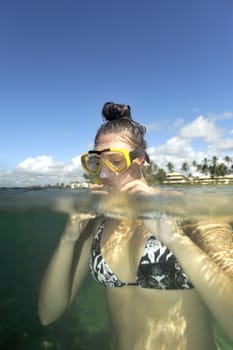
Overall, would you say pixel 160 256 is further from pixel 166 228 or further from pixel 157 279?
pixel 166 228

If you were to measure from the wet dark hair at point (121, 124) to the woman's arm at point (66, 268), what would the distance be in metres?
0.97

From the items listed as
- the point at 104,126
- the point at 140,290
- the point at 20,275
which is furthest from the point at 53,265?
the point at 20,275

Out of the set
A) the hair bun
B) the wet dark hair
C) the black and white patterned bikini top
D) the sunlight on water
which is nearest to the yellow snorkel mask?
the wet dark hair

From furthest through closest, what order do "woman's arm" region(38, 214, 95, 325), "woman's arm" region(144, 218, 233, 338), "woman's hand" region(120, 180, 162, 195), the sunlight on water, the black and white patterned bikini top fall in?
the sunlight on water
"woman's arm" region(38, 214, 95, 325)
"woman's hand" region(120, 180, 162, 195)
the black and white patterned bikini top
"woman's arm" region(144, 218, 233, 338)

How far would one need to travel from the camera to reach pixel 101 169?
3.61 meters

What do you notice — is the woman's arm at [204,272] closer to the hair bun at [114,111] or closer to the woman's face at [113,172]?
the woman's face at [113,172]

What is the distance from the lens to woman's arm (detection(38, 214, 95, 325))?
3096 mm

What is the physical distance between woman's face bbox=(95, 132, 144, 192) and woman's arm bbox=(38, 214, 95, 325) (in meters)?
0.49

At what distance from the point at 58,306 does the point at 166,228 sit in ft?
5.59

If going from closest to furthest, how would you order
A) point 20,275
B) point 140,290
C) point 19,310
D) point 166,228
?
point 166,228, point 140,290, point 19,310, point 20,275

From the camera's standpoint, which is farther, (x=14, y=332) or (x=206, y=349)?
(x=14, y=332)

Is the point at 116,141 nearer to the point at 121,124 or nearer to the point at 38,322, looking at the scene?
the point at 121,124

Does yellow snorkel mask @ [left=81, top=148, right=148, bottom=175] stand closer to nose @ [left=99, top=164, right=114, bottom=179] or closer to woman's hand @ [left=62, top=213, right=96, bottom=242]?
nose @ [left=99, top=164, right=114, bottom=179]

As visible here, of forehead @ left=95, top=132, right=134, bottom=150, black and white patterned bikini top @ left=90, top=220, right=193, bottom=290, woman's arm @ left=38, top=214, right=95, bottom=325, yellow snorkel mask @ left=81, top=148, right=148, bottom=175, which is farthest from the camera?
forehead @ left=95, top=132, right=134, bottom=150
